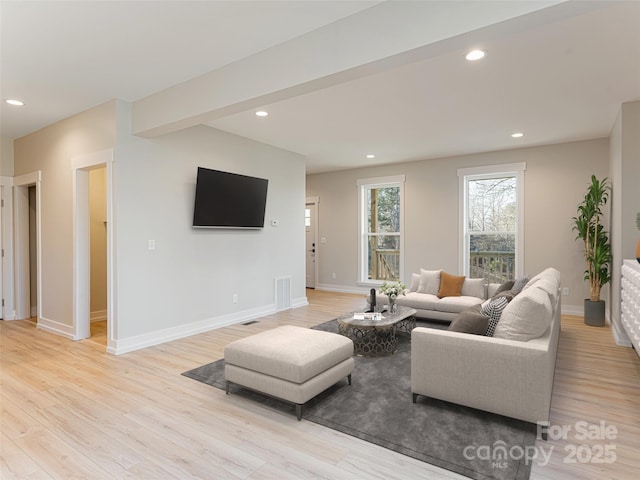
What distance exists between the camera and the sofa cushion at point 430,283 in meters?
5.39

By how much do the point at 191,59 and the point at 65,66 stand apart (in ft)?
3.74

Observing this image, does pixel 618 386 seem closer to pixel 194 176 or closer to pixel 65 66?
pixel 194 176

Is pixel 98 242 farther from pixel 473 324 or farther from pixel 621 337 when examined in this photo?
pixel 621 337

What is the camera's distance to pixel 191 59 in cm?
304

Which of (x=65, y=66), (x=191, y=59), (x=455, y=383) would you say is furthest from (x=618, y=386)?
(x=65, y=66)

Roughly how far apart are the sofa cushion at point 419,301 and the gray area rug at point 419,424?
195 centimetres

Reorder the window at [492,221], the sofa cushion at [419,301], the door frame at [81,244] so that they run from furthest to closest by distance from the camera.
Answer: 1. the window at [492,221]
2. the sofa cushion at [419,301]
3. the door frame at [81,244]

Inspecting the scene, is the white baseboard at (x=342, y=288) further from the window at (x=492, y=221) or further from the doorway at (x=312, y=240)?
the window at (x=492, y=221)

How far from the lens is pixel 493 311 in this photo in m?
2.70

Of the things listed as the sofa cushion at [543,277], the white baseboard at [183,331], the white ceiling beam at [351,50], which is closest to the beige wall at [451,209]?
the sofa cushion at [543,277]

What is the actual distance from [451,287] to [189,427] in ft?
12.9

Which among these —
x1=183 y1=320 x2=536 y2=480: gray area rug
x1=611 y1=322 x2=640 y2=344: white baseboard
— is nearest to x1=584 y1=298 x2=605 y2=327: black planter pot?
x1=611 y1=322 x2=640 y2=344: white baseboard

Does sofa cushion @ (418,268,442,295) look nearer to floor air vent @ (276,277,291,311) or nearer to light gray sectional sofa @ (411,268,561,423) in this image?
floor air vent @ (276,277,291,311)

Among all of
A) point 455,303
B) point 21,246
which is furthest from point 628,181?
point 21,246
